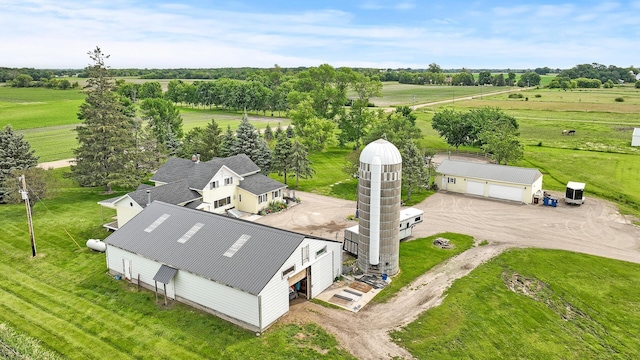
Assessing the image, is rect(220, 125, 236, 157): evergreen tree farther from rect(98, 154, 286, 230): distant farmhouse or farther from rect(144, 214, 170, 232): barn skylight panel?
rect(144, 214, 170, 232): barn skylight panel

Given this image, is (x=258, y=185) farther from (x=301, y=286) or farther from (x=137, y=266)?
(x=301, y=286)

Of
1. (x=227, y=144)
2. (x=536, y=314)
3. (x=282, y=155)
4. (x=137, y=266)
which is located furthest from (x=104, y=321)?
(x=227, y=144)

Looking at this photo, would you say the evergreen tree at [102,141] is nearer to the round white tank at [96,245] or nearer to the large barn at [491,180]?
the round white tank at [96,245]

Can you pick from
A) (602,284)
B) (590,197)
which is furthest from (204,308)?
(590,197)

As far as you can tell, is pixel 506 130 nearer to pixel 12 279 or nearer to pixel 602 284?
pixel 602 284

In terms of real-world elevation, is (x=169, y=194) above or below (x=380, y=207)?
below

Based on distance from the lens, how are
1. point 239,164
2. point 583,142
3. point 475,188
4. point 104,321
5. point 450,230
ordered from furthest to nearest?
1. point 583,142
2. point 475,188
3. point 239,164
4. point 450,230
5. point 104,321

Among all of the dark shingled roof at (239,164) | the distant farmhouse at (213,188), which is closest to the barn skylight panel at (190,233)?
the distant farmhouse at (213,188)
